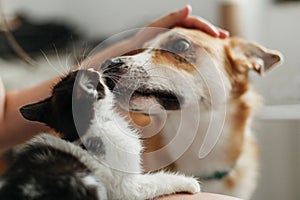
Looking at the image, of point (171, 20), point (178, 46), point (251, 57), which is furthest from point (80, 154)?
point (251, 57)

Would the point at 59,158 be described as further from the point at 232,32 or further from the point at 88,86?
the point at 232,32

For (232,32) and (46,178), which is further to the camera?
(232,32)

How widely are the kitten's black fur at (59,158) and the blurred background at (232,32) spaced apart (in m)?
0.05

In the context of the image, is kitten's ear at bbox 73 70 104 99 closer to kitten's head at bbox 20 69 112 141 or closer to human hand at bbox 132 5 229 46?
kitten's head at bbox 20 69 112 141

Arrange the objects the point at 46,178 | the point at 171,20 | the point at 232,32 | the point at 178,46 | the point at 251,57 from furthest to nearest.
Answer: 1. the point at 232,32
2. the point at 251,57
3. the point at 171,20
4. the point at 178,46
5. the point at 46,178

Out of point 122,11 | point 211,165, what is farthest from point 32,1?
point 211,165

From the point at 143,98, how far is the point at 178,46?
0.61 feet

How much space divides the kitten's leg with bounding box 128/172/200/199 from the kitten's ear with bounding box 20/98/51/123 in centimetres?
13

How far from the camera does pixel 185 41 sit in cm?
80

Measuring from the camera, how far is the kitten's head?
0.54m

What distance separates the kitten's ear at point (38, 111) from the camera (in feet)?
1.81

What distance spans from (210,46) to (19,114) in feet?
1.56

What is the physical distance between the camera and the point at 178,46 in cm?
76

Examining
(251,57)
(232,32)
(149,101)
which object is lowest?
(232,32)
